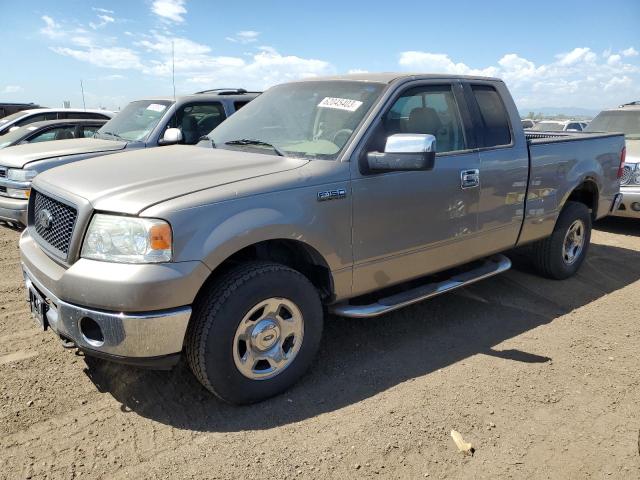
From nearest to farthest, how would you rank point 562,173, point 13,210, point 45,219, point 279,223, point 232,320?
point 232,320 → point 279,223 → point 45,219 → point 562,173 → point 13,210

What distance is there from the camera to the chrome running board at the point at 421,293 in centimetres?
342

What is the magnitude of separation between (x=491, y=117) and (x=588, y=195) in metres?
2.00

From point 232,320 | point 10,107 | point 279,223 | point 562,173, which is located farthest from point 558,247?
point 10,107

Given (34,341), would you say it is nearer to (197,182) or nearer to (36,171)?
(197,182)

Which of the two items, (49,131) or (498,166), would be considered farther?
(49,131)

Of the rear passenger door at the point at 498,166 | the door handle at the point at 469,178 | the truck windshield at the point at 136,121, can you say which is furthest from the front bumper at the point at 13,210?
the rear passenger door at the point at 498,166

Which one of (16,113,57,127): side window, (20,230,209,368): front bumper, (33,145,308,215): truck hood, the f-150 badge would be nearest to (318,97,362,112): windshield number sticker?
(33,145,308,215): truck hood

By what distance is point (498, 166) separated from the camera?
Answer: 4.23m

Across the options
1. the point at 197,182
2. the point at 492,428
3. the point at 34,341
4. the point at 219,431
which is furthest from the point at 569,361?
the point at 34,341

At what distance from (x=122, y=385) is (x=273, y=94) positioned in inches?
96.9

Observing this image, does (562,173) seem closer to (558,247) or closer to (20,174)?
(558,247)

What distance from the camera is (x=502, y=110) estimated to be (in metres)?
4.53

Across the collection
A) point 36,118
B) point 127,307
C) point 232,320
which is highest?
point 36,118

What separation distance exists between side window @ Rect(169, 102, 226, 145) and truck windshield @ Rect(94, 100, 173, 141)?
233mm
